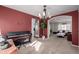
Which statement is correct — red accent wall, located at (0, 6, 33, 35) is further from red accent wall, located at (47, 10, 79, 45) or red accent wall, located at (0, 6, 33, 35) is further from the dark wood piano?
red accent wall, located at (47, 10, 79, 45)

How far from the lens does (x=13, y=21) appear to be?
297cm

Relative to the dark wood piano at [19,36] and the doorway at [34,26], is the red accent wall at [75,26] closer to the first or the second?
the doorway at [34,26]

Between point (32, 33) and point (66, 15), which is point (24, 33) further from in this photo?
point (66, 15)

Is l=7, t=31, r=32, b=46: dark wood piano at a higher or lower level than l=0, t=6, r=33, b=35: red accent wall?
lower

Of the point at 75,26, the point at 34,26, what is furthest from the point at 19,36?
the point at 75,26

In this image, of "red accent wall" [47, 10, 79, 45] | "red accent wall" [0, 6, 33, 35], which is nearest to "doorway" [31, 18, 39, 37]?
"red accent wall" [0, 6, 33, 35]

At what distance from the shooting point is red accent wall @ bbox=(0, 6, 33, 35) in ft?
8.87

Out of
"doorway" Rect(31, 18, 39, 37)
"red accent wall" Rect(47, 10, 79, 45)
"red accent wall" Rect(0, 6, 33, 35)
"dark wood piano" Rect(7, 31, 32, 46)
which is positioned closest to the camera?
"red accent wall" Rect(0, 6, 33, 35)

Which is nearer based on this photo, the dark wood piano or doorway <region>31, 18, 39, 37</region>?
the dark wood piano

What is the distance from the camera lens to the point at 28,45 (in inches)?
132

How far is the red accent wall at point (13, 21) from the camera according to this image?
2.70 metres

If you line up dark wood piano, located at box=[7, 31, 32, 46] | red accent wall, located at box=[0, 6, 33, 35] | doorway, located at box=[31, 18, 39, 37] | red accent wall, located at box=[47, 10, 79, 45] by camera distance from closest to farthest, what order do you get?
red accent wall, located at box=[0, 6, 33, 35] → dark wood piano, located at box=[7, 31, 32, 46] → doorway, located at box=[31, 18, 39, 37] → red accent wall, located at box=[47, 10, 79, 45]

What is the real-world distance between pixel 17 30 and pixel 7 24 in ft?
1.38

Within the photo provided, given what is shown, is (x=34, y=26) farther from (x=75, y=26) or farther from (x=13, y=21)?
(x=75, y=26)
